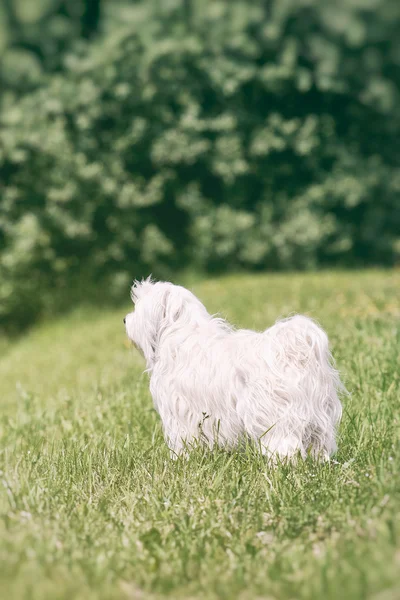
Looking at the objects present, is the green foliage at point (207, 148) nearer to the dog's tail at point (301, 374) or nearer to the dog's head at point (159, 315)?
the dog's head at point (159, 315)

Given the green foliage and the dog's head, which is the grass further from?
the green foliage

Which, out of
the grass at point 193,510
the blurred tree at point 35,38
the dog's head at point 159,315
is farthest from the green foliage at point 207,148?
the dog's head at point 159,315

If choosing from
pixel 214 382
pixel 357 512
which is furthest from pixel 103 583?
pixel 214 382

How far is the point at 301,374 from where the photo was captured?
3318 millimetres

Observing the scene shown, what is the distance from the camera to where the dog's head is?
3842mm

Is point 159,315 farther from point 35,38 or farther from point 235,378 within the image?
point 35,38

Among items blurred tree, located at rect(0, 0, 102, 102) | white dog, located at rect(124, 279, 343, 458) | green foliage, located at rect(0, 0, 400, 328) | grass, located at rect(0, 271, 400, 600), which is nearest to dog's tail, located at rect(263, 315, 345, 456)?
white dog, located at rect(124, 279, 343, 458)

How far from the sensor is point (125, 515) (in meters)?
3.08

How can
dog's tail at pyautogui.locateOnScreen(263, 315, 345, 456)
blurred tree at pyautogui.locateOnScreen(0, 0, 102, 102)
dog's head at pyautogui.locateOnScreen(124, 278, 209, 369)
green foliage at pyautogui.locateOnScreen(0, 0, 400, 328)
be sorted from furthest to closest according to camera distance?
blurred tree at pyautogui.locateOnScreen(0, 0, 102, 102), green foliage at pyautogui.locateOnScreen(0, 0, 400, 328), dog's head at pyautogui.locateOnScreen(124, 278, 209, 369), dog's tail at pyautogui.locateOnScreen(263, 315, 345, 456)

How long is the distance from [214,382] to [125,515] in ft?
2.52

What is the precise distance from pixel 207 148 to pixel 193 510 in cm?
1042

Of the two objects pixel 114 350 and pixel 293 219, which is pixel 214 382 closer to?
pixel 114 350

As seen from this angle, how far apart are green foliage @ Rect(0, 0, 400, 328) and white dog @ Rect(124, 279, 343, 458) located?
8.14 m

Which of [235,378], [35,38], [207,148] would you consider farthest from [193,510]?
[35,38]
